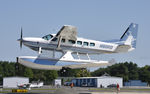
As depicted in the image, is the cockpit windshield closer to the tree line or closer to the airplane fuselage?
the airplane fuselage

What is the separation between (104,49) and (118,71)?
367 feet

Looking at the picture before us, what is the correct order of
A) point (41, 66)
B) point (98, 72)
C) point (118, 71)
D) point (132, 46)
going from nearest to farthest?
point (41, 66) < point (132, 46) < point (118, 71) < point (98, 72)

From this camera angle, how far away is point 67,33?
3322 centimetres

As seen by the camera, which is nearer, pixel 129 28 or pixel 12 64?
pixel 129 28

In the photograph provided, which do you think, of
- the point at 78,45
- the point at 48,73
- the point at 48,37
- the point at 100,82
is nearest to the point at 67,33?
the point at 48,37

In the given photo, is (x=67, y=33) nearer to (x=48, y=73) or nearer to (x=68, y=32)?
(x=68, y=32)

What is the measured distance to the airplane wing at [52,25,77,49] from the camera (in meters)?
32.0

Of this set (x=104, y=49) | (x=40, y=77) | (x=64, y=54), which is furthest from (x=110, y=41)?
(x=40, y=77)

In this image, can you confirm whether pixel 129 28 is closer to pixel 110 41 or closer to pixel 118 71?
pixel 110 41

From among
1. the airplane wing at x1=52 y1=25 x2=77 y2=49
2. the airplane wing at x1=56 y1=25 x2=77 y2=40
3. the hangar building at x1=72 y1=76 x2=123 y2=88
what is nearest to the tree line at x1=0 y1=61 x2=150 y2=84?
the hangar building at x1=72 y1=76 x2=123 y2=88

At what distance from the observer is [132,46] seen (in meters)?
37.8

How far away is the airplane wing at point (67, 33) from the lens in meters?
32.0

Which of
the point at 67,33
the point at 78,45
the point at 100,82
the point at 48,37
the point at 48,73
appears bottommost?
the point at 100,82

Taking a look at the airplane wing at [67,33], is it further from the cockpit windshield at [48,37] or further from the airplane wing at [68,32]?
the cockpit windshield at [48,37]
